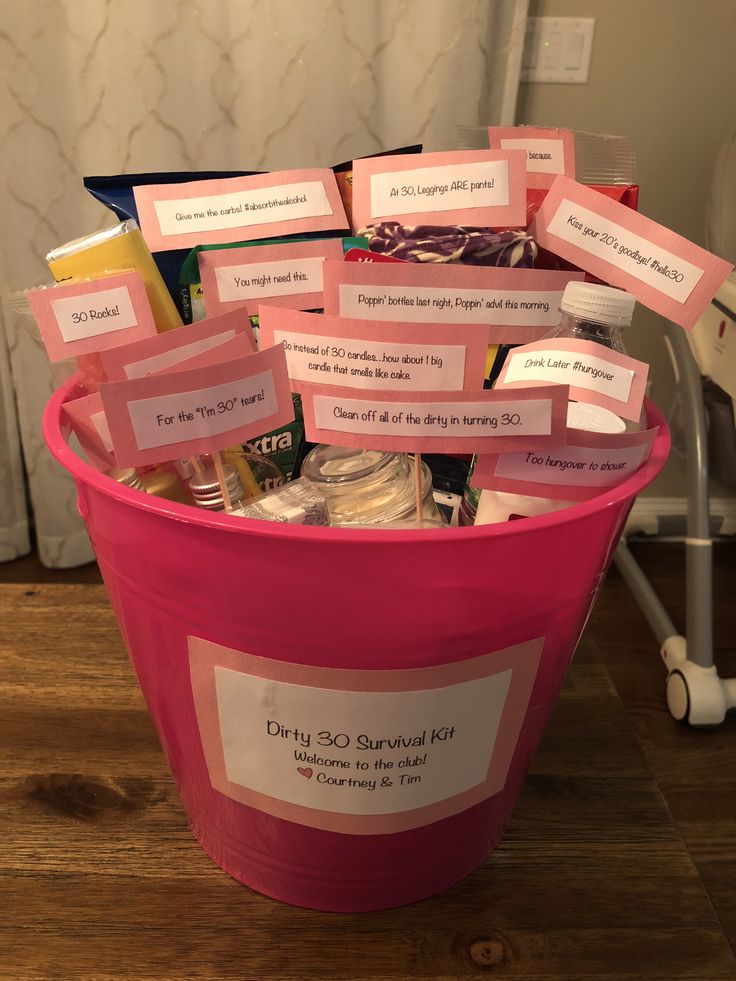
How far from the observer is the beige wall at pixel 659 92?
1585 mm

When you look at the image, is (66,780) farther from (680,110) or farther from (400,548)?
(680,110)

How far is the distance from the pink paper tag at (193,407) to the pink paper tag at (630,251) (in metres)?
0.24

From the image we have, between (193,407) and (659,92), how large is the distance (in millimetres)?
1629

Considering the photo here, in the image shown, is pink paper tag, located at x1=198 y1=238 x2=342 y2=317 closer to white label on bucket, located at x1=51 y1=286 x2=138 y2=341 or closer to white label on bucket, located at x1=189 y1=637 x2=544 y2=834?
white label on bucket, located at x1=51 y1=286 x2=138 y2=341

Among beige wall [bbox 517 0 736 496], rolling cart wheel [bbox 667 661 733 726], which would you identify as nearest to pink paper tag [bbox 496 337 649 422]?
rolling cart wheel [bbox 667 661 733 726]

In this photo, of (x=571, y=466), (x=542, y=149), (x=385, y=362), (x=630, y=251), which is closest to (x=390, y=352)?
(x=385, y=362)

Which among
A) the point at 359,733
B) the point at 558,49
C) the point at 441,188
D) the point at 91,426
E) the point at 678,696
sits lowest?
the point at 678,696

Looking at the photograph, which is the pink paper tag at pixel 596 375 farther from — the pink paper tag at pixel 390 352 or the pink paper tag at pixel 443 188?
the pink paper tag at pixel 443 188

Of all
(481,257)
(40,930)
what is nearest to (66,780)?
(40,930)

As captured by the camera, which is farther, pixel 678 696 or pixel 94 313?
pixel 678 696

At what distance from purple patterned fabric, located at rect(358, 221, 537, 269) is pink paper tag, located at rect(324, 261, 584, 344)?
0.22 feet

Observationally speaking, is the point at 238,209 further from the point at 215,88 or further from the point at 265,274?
the point at 215,88

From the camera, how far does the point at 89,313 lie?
46 centimetres

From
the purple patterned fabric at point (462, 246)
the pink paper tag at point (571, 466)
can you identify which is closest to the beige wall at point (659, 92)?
the purple patterned fabric at point (462, 246)
